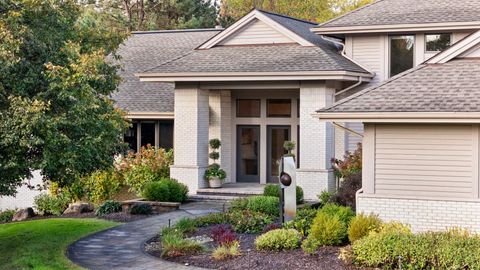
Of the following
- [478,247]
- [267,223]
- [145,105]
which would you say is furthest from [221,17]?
[478,247]

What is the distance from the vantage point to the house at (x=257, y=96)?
25.2 meters

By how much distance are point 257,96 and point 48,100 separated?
1346 centimetres

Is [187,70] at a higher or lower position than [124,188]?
higher

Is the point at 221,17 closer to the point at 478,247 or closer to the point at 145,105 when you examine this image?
the point at 145,105

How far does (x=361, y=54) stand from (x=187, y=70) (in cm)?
611

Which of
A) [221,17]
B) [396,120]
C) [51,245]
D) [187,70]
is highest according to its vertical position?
[221,17]

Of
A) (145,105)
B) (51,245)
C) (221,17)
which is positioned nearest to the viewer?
(51,245)

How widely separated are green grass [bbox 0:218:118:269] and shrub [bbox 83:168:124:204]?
15.8ft

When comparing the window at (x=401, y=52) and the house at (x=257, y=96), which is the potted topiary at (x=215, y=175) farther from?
the window at (x=401, y=52)

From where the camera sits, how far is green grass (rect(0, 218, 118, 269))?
621 inches

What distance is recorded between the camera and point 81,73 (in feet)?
52.7

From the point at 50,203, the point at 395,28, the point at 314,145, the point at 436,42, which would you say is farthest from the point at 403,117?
the point at 50,203

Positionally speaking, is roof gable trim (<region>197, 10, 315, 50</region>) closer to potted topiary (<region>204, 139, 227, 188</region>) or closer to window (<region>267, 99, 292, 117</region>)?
window (<region>267, 99, 292, 117</region>)

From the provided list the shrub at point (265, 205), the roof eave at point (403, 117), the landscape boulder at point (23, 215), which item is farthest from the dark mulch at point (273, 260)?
the landscape boulder at point (23, 215)
